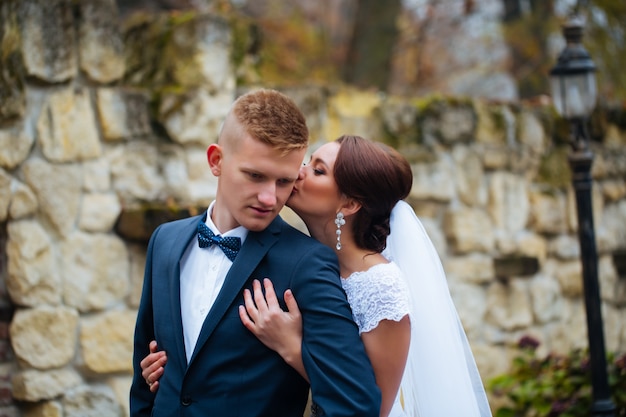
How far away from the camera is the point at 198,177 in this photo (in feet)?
13.4

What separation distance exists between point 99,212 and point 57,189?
0.75ft

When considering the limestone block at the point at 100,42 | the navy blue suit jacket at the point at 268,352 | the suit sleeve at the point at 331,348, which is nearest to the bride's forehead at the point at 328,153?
the navy blue suit jacket at the point at 268,352

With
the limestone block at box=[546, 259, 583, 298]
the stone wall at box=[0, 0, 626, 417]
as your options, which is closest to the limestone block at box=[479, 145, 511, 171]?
the stone wall at box=[0, 0, 626, 417]

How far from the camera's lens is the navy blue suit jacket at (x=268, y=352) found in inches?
80.5

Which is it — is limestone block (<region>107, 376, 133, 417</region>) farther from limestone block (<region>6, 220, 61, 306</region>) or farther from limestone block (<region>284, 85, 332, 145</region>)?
limestone block (<region>284, 85, 332, 145</region>)

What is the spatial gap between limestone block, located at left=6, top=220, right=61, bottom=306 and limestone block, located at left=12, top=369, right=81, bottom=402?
1.02 feet

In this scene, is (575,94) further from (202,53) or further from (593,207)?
(202,53)

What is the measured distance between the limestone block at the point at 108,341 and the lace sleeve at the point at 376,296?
5.65ft

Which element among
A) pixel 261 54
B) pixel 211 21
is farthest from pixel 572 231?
pixel 211 21

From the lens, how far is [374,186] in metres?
2.38

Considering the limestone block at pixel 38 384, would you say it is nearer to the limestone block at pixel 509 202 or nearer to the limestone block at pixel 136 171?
the limestone block at pixel 136 171

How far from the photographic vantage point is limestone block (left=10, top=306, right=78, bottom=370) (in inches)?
137

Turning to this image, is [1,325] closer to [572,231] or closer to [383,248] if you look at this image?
[383,248]

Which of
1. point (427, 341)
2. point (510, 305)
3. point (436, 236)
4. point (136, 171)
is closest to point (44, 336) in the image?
point (136, 171)
